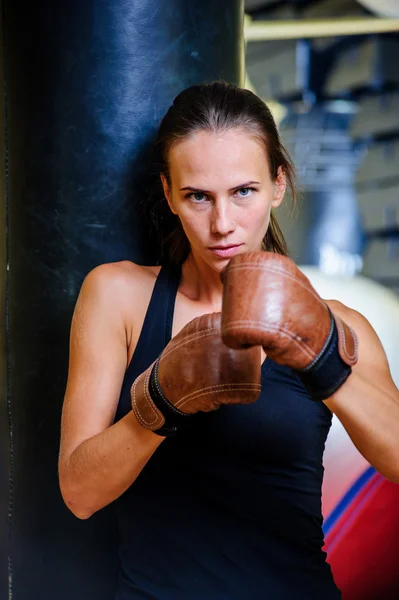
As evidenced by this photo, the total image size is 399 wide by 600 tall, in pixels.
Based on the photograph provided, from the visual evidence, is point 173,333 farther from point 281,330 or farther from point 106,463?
point 281,330

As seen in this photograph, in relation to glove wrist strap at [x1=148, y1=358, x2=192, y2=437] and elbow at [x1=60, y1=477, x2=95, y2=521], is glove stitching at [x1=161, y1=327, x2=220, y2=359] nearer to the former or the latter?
glove wrist strap at [x1=148, y1=358, x2=192, y2=437]

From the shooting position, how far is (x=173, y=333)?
1.10 m

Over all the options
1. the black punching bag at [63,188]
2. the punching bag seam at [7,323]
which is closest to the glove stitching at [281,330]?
the black punching bag at [63,188]

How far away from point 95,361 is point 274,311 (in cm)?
35

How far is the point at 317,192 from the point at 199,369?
1.16 metres

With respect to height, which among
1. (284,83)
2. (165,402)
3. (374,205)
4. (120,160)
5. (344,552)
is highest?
(284,83)

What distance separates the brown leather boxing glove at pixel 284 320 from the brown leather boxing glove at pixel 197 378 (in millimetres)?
67

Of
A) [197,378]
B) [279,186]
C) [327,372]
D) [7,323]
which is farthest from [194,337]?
[7,323]

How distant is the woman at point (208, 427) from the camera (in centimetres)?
99

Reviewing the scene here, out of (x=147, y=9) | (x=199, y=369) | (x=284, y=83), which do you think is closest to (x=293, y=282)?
(x=199, y=369)

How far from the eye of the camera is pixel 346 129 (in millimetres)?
1910

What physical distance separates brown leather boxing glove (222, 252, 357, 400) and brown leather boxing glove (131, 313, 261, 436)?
0.07 metres

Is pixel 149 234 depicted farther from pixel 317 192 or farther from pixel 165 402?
pixel 317 192

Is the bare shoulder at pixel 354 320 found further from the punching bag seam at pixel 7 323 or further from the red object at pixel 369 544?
the red object at pixel 369 544
